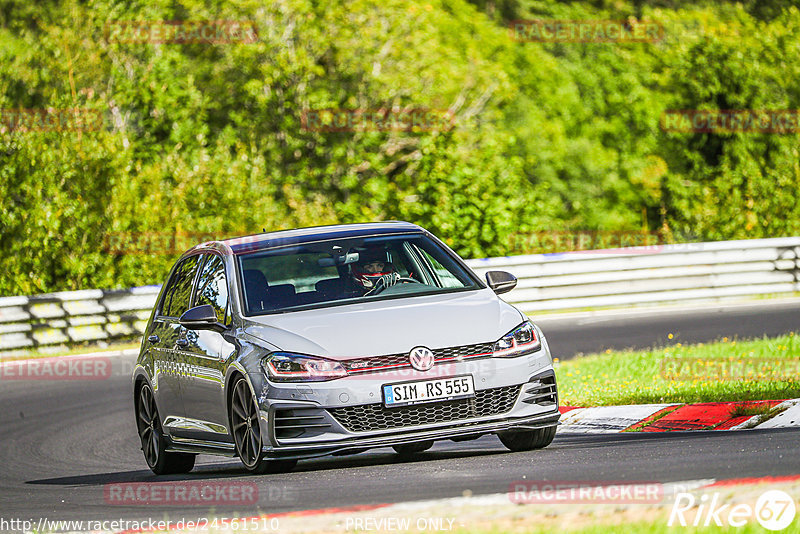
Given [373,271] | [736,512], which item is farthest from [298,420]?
[736,512]

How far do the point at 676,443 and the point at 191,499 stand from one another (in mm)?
2960

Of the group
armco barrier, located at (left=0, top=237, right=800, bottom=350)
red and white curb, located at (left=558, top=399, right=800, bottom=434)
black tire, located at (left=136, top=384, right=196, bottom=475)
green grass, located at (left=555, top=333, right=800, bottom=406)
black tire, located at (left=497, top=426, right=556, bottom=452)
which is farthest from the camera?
armco barrier, located at (left=0, top=237, right=800, bottom=350)

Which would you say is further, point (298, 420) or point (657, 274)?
point (657, 274)

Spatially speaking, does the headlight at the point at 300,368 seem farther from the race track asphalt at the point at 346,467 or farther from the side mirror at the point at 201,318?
the side mirror at the point at 201,318

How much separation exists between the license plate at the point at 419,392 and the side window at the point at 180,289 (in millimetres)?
2462

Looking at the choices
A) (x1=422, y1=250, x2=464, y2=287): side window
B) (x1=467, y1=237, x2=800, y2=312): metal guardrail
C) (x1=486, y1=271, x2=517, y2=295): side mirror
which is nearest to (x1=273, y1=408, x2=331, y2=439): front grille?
(x1=422, y1=250, x2=464, y2=287): side window

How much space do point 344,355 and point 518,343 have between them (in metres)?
1.13

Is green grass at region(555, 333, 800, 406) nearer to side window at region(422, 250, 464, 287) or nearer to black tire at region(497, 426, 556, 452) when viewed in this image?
black tire at region(497, 426, 556, 452)

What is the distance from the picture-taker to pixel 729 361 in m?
12.8

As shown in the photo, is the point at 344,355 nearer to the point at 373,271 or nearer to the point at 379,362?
the point at 379,362

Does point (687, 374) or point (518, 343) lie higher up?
point (518, 343)

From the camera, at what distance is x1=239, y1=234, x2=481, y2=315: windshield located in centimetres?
915

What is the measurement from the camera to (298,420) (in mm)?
8266

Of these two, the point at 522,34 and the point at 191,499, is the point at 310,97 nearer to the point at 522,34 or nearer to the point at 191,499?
the point at 522,34
